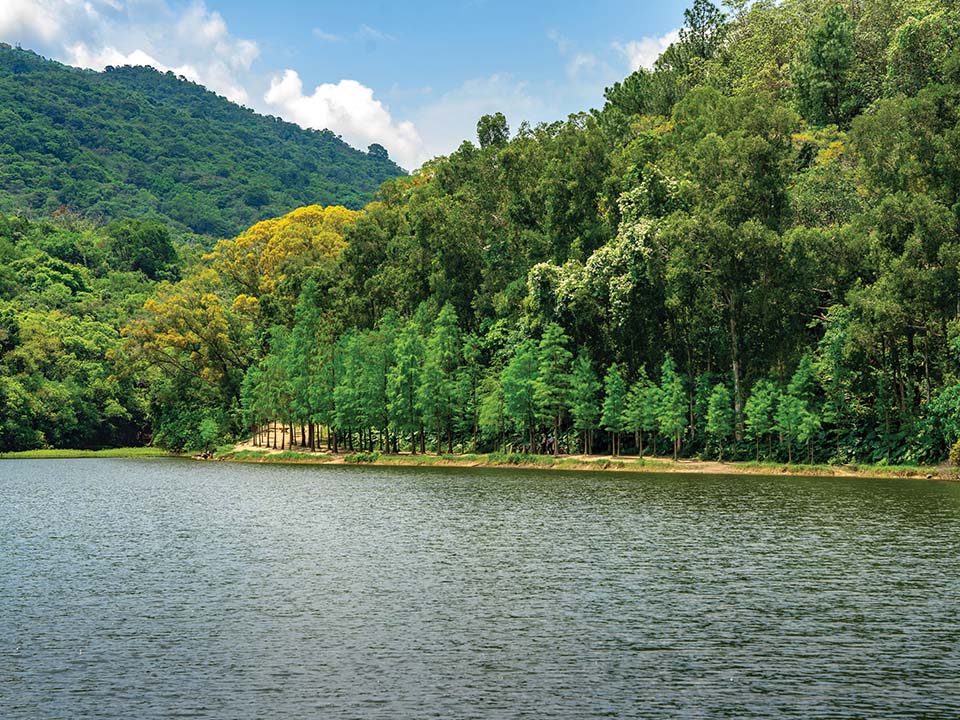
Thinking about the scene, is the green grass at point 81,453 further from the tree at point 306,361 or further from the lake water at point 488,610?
the lake water at point 488,610

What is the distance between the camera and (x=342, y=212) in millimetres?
143125

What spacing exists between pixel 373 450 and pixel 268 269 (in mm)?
40521

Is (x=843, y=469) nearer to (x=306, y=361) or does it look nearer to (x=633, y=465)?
(x=633, y=465)

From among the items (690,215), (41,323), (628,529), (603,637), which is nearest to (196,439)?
(41,323)

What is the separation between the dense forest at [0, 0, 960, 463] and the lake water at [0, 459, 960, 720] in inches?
848

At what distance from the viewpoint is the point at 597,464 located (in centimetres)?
8350

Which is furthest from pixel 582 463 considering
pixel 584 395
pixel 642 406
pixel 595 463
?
pixel 642 406

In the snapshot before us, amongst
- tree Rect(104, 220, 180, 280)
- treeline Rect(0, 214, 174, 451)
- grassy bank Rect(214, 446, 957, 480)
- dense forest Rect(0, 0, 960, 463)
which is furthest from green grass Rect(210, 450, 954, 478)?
tree Rect(104, 220, 180, 280)

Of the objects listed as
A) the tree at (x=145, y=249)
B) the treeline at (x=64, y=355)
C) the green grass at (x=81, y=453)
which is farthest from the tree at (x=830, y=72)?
the tree at (x=145, y=249)

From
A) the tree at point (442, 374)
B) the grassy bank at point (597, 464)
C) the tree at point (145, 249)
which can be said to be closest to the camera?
the grassy bank at point (597, 464)

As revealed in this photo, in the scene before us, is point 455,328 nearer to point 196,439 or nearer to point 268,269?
point 196,439

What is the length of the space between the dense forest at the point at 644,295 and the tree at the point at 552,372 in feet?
0.83

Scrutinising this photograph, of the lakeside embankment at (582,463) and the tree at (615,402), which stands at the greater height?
the tree at (615,402)

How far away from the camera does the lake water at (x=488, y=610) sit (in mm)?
20750
